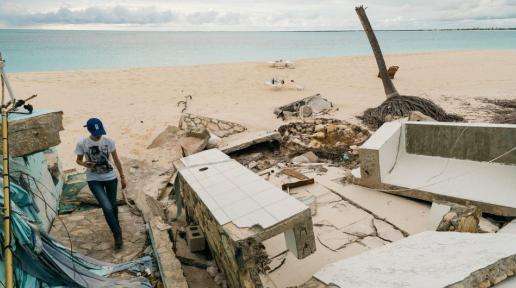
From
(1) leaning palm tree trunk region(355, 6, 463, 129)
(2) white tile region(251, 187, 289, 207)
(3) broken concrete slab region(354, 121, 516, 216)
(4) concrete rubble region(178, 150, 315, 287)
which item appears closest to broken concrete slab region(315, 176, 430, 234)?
(3) broken concrete slab region(354, 121, 516, 216)

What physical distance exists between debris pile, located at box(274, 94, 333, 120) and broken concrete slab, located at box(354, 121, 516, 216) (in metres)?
4.86

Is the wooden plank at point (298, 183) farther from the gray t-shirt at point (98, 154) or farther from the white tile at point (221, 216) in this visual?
the gray t-shirt at point (98, 154)

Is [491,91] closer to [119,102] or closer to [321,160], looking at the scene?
[321,160]

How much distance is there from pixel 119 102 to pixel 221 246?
1219cm

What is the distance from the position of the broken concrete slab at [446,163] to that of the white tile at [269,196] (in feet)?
7.18

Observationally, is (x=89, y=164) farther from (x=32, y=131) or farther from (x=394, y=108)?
(x=394, y=108)

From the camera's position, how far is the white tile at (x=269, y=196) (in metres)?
3.43

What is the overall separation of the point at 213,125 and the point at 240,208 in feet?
19.5

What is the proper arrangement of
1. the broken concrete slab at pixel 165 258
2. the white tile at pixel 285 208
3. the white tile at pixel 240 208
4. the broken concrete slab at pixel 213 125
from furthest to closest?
the broken concrete slab at pixel 213 125 → the broken concrete slab at pixel 165 258 → the white tile at pixel 240 208 → the white tile at pixel 285 208

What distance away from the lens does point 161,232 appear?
4.69 metres

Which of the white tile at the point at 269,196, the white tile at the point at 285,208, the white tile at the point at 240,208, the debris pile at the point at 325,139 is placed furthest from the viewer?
the debris pile at the point at 325,139

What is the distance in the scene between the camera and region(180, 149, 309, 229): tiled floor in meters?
3.20

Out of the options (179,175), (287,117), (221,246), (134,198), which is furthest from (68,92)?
(221,246)

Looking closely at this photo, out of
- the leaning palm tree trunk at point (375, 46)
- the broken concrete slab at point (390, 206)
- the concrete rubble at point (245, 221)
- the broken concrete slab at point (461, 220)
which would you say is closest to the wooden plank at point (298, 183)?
the broken concrete slab at point (390, 206)
